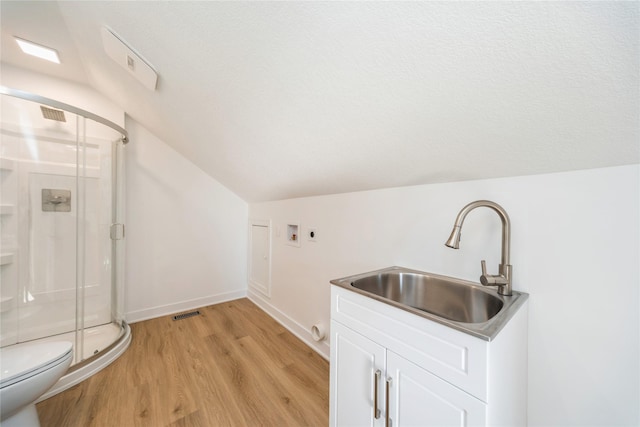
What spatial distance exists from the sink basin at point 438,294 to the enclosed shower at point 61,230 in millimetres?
2191

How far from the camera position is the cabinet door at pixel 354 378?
36.8 inches

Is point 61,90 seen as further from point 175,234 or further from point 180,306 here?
point 180,306

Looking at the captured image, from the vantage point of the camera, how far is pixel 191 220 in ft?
9.12

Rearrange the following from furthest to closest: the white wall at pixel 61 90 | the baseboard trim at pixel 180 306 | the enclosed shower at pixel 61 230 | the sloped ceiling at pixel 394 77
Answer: the baseboard trim at pixel 180 306
the white wall at pixel 61 90
the enclosed shower at pixel 61 230
the sloped ceiling at pixel 394 77

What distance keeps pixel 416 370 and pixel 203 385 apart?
58.0 inches

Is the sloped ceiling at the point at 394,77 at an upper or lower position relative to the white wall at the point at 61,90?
lower

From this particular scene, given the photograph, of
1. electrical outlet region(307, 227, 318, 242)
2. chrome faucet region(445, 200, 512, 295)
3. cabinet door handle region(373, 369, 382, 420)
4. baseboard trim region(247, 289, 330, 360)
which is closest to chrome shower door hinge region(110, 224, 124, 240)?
baseboard trim region(247, 289, 330, 360)

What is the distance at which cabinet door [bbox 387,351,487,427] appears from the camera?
679 mm

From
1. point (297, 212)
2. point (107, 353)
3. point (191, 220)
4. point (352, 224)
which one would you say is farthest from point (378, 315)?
point (191, 220)

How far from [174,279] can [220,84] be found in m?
2.37

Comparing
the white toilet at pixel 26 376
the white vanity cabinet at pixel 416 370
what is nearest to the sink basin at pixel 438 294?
the white vanity cabinet at pixel 416 370

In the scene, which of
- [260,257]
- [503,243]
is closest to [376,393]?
[503,243]

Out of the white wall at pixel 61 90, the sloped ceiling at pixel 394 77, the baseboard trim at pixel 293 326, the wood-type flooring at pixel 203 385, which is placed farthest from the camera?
the white wall at pixel 61 90

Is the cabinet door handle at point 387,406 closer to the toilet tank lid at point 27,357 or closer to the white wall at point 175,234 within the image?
the toilet tank lid at point 27,357
